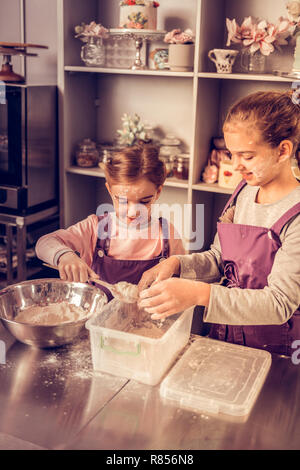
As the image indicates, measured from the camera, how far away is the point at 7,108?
8.68 feet

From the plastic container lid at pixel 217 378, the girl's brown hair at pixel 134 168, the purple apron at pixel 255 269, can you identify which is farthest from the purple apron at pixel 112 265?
the plastic container lid at pixel 217 378

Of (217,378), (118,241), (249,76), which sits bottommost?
(217,378)

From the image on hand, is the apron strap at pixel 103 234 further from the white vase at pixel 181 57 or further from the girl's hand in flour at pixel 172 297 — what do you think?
the white vase at pixel 181 57

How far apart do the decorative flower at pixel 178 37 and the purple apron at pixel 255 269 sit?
1408 millimetres

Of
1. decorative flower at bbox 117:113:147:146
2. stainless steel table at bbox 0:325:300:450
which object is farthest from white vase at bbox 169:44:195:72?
stainless steel table at bbox 0:325:300:450

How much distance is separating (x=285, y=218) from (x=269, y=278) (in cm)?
17

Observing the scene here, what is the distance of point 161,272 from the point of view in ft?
4.66

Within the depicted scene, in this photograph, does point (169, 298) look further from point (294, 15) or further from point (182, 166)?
point (294, 15)

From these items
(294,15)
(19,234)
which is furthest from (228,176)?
(19,234)

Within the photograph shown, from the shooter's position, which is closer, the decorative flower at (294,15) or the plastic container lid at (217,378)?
the plastic container lid at (217,378)

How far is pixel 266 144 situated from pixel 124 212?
1.64 ft

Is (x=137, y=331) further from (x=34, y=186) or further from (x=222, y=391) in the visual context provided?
(x=34, y=186)

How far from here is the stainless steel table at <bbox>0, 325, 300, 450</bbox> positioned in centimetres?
94

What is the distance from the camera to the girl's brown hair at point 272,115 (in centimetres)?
134
